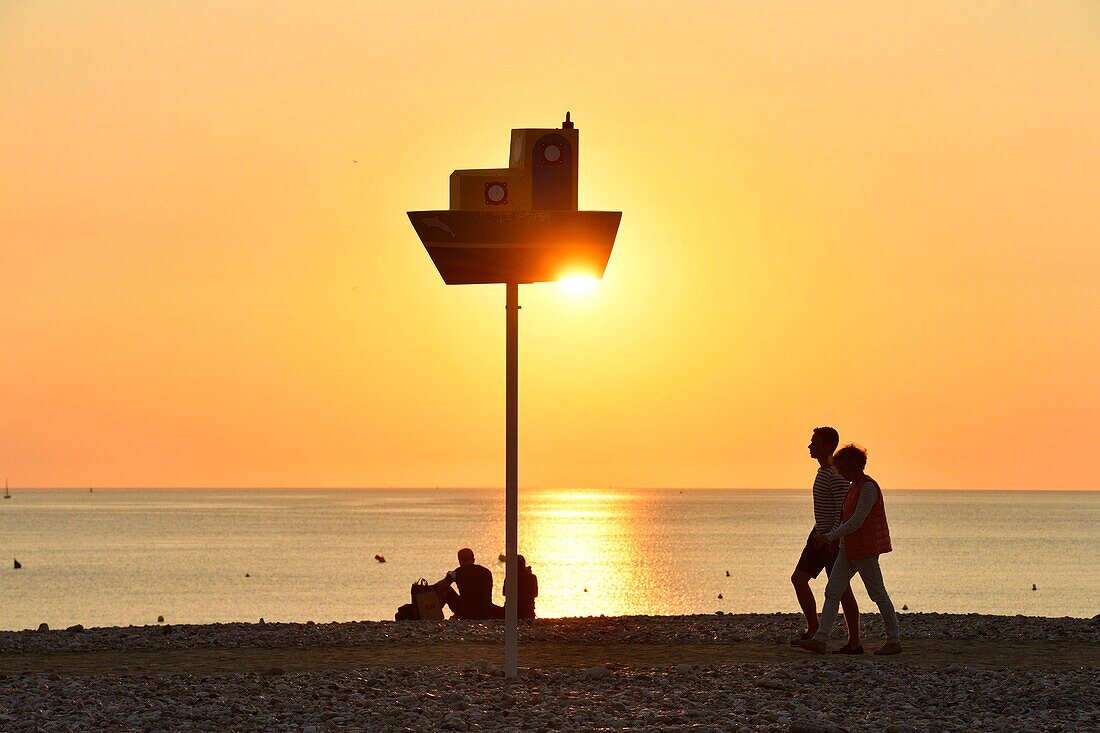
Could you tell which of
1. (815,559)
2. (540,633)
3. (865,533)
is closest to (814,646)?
(815,559)

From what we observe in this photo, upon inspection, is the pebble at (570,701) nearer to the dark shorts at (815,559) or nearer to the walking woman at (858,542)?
the walking woman at (858,542)

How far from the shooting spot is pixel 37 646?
617 inches

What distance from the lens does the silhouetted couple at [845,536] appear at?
1416 centimetres

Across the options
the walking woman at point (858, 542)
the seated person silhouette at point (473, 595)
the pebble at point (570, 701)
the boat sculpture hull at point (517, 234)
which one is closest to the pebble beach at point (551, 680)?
the pebble at point (570, 701)

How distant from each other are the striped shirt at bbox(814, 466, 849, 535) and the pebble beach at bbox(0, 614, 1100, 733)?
1327mm

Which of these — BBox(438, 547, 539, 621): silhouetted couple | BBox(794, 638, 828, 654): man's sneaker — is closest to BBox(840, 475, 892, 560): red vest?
BBox(794, 638, 828, 654): man's sneaker

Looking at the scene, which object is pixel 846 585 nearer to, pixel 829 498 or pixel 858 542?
pixel 858 542

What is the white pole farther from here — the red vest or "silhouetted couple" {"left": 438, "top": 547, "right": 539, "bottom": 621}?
"silhouetted couple" {"left": 438, "top": 547, "right": 539, "bottom": 621}

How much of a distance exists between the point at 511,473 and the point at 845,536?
11.7ft

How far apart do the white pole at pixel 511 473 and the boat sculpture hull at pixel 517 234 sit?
55 cm

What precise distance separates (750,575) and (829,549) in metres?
85.9

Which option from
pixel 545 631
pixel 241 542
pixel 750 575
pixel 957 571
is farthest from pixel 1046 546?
pixel 545 631

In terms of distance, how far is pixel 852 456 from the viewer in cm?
1434

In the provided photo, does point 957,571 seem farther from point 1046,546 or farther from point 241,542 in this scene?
point 241,542
